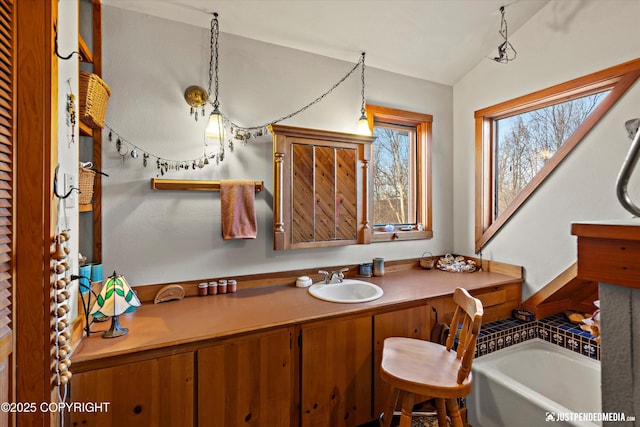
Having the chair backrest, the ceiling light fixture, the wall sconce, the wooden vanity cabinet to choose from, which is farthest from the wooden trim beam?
the ceiling light fixture

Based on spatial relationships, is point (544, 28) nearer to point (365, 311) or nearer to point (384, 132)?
point (384, 132)

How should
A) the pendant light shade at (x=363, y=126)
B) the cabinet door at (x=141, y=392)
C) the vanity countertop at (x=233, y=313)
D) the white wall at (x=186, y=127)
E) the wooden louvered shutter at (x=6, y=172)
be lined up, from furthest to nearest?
the pendant light shade at (x=363, y=126), the white wall at (x=186, y=127), the vanity countertop at (x=233, y=313), the cabinet door at (x=141, y=392), the wooden louvered shutter at (x=6, y=172)

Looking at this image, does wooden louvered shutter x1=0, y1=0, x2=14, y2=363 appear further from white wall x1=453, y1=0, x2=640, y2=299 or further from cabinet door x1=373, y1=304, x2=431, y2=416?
white wall x1=453, y1=0, x2=640, y2=299

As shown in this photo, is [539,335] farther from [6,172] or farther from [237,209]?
[6,172]

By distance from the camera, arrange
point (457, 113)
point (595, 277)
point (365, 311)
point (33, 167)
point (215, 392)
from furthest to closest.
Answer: point (457, 113)
point (365, 311)
point (215, 392)
point (33, 167)
point (595, 277)

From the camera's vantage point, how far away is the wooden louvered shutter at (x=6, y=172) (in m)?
0.92

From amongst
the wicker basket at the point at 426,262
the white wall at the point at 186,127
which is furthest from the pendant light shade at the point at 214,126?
the wicker basket at the point at 426,262

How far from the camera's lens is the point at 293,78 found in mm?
2324

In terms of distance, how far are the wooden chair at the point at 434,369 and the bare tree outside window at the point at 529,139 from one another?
1.47m

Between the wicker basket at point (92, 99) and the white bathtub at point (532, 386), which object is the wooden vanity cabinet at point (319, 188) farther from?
the white bathtub at point (532, 386)

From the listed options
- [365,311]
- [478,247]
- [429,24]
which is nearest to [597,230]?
[365,311]

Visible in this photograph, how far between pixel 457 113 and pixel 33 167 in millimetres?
3125

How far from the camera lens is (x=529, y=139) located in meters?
Answer: 2.56

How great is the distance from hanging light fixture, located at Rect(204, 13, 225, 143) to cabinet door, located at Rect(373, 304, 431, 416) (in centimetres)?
149
